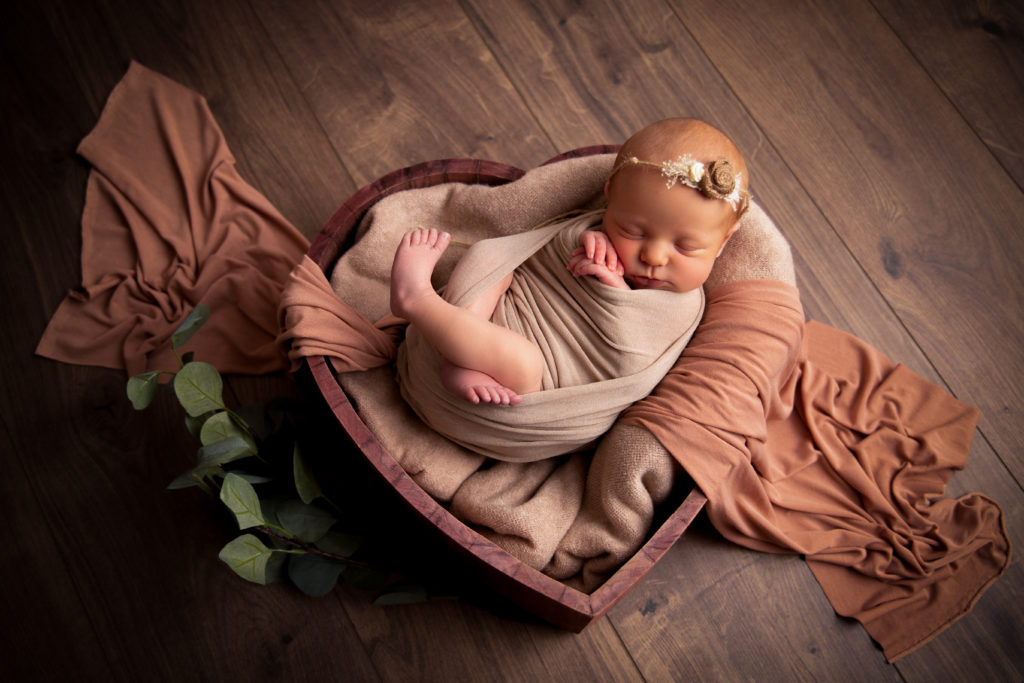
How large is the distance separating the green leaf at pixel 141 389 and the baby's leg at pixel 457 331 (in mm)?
320

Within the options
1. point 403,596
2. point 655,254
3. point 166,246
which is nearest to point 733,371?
point 655,254

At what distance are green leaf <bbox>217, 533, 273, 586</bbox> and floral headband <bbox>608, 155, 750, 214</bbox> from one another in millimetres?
686

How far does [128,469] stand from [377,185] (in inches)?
25.6

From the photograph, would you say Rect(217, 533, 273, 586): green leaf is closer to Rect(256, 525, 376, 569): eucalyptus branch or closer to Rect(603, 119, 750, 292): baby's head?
Rect(256, 525, 376, 569): eucalyptus branch

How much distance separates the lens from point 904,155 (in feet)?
4.80

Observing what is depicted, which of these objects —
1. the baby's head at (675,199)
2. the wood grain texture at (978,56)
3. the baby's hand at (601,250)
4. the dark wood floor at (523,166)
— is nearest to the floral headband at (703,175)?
the baby's head at (675,199)

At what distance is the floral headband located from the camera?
87 centimetres

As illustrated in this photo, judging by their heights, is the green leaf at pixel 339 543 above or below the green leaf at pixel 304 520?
below

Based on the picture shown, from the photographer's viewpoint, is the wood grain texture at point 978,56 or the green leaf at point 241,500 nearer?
the green leaf at point 241,500

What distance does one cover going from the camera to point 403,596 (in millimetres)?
1108

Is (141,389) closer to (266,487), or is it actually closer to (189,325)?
(189,325)

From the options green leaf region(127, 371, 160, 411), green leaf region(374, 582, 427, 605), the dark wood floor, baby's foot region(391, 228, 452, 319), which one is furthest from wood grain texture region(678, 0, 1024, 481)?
green leaf region(127, 371, 160, 411)

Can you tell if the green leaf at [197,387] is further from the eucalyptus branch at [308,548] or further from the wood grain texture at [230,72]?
the wood grain texture at [230,72]

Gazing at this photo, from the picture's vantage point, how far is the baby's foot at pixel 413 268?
0.97 meters
